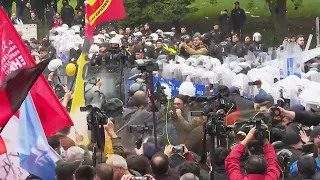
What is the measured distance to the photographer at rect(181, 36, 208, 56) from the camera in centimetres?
1938

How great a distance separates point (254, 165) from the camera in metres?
7.32

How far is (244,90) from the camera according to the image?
13055 mm

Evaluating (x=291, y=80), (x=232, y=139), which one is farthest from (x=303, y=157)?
(x=291, y=80)

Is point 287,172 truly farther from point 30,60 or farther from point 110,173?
point 30,60

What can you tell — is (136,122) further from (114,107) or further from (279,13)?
(279,13)

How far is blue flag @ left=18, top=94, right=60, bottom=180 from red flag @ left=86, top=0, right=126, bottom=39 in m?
5.25

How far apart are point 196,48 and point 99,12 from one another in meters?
7.14

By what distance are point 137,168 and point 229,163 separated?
2.80 ft

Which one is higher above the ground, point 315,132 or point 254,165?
point 254,165

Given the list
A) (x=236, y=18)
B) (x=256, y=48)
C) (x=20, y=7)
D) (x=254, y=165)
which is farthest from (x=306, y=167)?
(x=20, y=7)

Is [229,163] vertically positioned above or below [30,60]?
below

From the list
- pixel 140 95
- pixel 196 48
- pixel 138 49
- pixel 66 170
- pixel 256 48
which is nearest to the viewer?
pixel 66 170

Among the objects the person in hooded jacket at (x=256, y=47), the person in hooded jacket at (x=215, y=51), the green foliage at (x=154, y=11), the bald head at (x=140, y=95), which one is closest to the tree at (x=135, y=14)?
the green foliage at (x=154, y=11)

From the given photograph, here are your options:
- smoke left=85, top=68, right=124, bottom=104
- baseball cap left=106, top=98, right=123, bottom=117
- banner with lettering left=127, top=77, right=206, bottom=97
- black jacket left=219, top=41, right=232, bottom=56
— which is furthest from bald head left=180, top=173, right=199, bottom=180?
black jacket left=219, top=41, right=232, bottom=56
